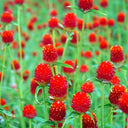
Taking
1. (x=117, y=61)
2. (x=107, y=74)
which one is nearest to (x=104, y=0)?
(x=117, y=61)

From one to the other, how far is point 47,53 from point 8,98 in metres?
2.38

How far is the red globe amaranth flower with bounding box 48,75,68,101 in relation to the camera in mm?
1882

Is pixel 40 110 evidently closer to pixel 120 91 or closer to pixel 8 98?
pixel 8 98

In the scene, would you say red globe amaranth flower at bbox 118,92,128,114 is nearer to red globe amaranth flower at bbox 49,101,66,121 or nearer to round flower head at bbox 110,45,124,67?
red globe amaranth flower at bbox 49,101,66,121

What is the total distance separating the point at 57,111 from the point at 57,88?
13 centimetres

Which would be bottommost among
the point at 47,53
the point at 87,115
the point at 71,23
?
the point at 87,115

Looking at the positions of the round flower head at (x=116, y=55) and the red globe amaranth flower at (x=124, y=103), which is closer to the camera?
the red globe amaranth flower at (x=124, y=103)

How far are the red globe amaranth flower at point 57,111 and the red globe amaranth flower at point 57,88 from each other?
78mm

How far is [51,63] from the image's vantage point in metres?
2.20

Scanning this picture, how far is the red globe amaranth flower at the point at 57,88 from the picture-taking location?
188cm

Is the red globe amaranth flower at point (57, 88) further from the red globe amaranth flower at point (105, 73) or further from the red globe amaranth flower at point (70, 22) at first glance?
the red globe amaranth flower at point (70, 22)

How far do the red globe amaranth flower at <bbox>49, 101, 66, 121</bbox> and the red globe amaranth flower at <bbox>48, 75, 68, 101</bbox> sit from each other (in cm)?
8

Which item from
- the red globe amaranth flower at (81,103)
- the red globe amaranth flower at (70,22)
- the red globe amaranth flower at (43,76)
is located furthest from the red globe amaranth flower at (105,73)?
the red globe amaranth flower at (70,22)

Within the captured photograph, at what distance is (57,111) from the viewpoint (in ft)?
6.08
